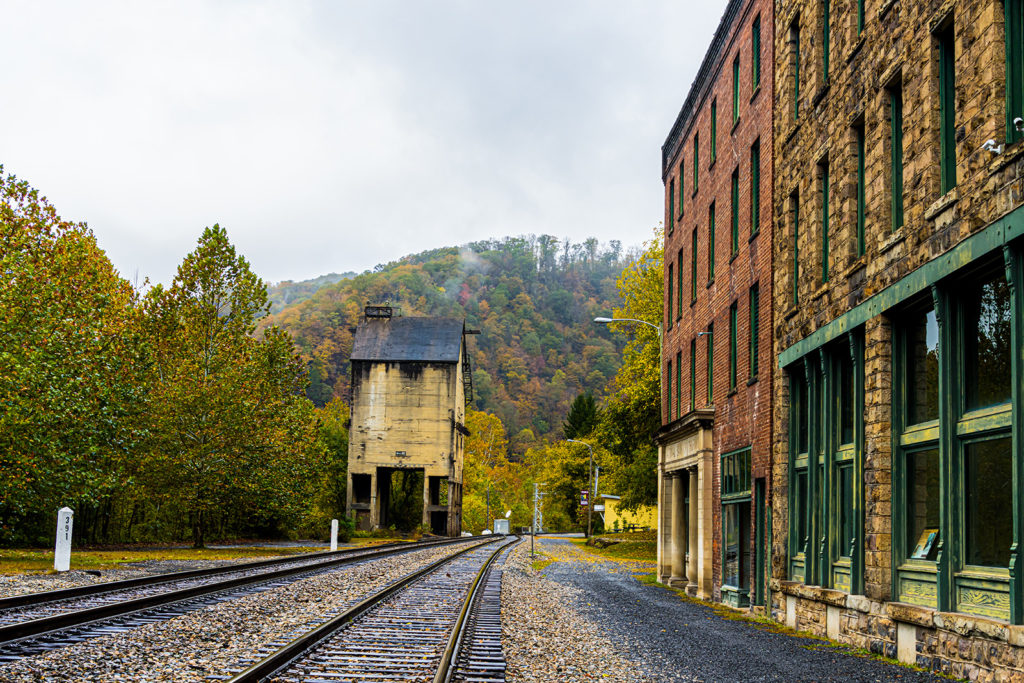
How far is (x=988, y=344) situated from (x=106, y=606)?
11.4 meters

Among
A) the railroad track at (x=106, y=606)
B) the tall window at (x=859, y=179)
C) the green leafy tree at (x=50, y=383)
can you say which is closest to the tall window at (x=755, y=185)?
the tall window at (x=859, y=179)

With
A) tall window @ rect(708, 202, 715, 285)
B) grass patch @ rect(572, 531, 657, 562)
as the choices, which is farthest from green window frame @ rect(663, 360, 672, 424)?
grass patch @ rect(572, 531, 657, 562)

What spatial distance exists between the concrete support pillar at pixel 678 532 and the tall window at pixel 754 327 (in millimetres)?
8234

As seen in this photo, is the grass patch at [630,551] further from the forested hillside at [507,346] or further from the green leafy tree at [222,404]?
the forested hillside at [507,346]

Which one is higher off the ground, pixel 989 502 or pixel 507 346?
pixel 507 346

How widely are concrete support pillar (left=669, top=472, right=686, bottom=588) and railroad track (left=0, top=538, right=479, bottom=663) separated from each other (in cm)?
1023

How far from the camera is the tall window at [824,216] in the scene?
1617cm

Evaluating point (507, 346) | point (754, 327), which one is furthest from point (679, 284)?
point (507, 346)

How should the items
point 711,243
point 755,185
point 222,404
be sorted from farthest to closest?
point 222,404 → point 711,243 → point 755,185

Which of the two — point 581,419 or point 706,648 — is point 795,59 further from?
point 581,419

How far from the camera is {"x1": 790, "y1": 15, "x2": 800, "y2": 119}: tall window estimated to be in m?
18.2

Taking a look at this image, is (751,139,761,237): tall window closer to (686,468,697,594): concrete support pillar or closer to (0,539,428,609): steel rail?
(686,468,697,594): concrete support pillar

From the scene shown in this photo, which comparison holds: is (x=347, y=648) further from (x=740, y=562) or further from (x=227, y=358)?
(x=227, y=358)

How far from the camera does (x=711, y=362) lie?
25.0m
